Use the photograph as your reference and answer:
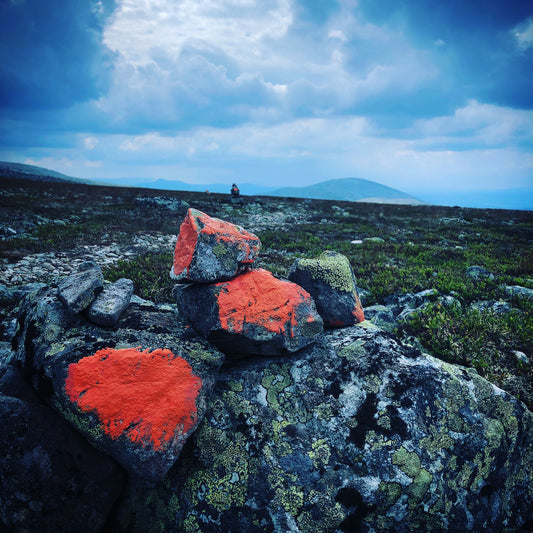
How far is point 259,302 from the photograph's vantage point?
441 cm

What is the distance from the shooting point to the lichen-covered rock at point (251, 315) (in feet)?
13.6

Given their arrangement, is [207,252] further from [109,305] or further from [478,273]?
[478,273]

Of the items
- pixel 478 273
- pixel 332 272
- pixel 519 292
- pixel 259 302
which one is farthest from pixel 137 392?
pixel 478 273

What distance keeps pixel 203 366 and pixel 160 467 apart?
114 cm

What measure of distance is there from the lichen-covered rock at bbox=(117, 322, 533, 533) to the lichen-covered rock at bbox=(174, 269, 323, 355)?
1.41ft

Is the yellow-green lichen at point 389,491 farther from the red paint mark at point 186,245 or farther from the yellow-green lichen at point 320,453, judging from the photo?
the red paint mark at point 186,245

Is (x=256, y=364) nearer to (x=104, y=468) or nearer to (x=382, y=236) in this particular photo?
(x=104, y=468)

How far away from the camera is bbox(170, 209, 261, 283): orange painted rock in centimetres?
430

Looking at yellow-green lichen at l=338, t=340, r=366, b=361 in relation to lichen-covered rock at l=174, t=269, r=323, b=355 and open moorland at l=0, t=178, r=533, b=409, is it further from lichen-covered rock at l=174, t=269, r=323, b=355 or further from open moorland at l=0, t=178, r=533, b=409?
open moorland at l=0, t=178, r=533, b=409

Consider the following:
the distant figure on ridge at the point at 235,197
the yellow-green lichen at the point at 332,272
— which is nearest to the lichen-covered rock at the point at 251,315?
the yellow-green lichen at the point at 332,272

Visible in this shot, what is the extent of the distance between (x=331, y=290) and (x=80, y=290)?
397 centimetres

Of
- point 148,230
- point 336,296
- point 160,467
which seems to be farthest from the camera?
point 148,230

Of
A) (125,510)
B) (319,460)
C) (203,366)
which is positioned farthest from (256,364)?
(125,510)

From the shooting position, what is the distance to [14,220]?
19.0 m
